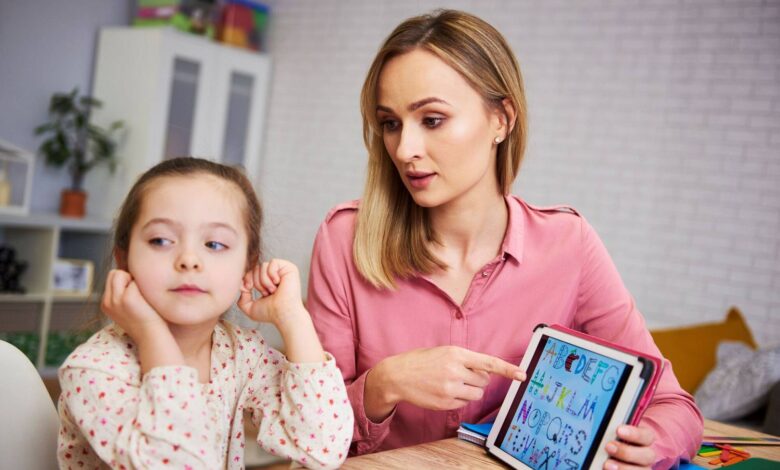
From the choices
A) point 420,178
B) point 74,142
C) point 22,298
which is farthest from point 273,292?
point 74,142

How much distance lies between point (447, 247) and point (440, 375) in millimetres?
443

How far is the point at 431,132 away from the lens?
1522 mm

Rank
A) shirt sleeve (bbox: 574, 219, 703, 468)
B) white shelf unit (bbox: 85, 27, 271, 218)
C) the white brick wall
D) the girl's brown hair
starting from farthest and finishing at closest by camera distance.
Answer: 1. white shelf unit (bbox: 85, 27, 271, 218)
2. the white brick wall
3. shirt sleeve (bbox: 574, 219, 703, 468)
4. the girl's brown hair

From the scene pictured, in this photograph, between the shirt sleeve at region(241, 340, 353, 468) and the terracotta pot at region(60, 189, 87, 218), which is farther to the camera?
the terracotta pot at region(60, 189, 87, 218)

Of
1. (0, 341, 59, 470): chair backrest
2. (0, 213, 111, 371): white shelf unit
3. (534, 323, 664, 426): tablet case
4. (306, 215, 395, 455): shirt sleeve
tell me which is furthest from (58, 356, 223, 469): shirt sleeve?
(0, 213, 111, 371): white shelf unit

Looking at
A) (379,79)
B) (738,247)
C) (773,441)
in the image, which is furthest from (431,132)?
(738,247)

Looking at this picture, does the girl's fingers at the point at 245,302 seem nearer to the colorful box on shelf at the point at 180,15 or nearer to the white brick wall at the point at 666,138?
the white brick wall at the point at 666,138

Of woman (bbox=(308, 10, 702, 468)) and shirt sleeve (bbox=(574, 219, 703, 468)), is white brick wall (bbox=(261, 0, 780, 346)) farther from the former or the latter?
shirt sleeve (bbox=(574, 219, 703, 468))

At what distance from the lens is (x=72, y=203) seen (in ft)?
16.8

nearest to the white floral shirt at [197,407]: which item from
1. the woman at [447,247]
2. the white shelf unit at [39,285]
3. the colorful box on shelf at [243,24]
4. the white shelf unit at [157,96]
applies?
the woman at [447,247]

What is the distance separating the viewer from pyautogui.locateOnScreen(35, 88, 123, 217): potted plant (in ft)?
16.7

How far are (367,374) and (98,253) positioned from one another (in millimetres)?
4299

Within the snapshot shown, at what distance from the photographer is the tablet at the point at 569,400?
1.10 metres

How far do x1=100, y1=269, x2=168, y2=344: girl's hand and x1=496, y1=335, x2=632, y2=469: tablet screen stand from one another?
0.58 meters
